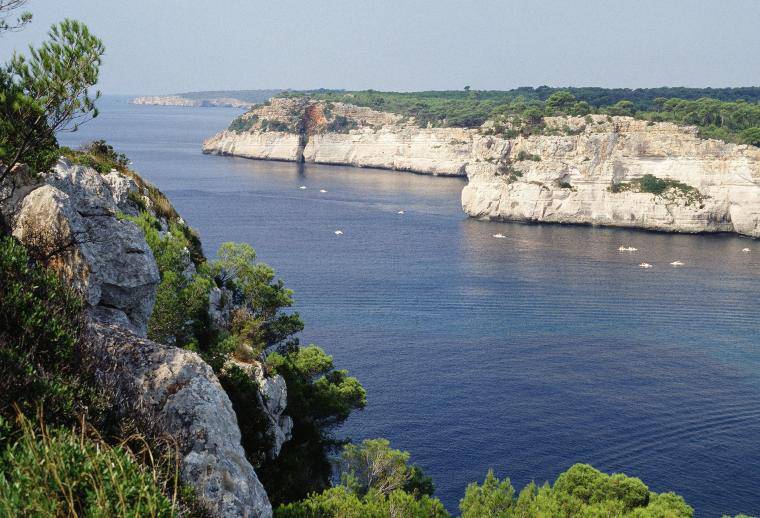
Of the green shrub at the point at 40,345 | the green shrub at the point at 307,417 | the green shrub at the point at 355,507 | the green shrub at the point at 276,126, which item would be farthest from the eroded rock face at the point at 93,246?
the green shrub at the point at 276,126

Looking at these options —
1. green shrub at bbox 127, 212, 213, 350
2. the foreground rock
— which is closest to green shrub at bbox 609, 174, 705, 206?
the foreground rock

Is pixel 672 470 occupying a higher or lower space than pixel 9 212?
lower

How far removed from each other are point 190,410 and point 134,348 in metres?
1.79

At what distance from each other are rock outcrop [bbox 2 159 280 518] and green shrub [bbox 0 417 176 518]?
6.60 ft

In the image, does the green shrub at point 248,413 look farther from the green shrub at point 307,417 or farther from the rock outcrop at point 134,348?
the green shrub at point 307,417

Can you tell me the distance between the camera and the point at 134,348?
12.5m

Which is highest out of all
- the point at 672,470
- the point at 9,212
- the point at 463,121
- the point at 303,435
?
the point at 463,121

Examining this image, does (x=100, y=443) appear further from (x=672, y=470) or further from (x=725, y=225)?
(x=725, y=225)

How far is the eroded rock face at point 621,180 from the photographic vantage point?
9869 centimetres

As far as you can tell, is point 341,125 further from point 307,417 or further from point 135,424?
point 135,424

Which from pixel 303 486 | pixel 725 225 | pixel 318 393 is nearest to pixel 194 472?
pixel 303 486

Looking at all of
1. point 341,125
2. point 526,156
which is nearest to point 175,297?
point 526,156

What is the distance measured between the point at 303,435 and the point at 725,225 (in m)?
90.7

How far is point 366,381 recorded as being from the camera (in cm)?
4441
